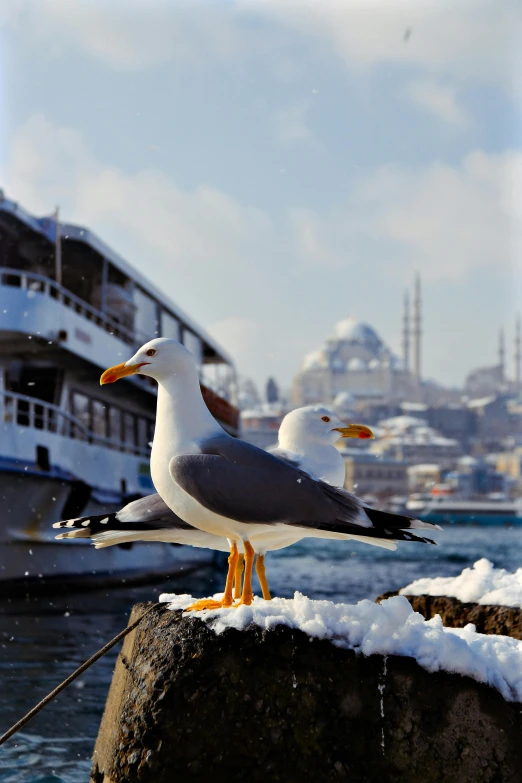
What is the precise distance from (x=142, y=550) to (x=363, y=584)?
24.5 feet

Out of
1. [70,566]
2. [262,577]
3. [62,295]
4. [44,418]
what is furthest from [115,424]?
[262,577]

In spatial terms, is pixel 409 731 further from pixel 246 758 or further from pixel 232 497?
pixel 232 497

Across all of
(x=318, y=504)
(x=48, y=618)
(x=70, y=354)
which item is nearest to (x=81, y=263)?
(x=70, y=354)

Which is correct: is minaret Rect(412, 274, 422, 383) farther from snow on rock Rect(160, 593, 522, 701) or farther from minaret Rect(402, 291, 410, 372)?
snow on rock Rect(160, 593, 522, 701)

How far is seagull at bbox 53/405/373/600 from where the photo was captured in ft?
12.4

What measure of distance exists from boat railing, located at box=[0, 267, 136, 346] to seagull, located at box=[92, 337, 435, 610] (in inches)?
378

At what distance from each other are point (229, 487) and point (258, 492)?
3.9 inches

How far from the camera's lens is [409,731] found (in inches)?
120

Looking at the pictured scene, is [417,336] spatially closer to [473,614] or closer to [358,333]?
[358,333]

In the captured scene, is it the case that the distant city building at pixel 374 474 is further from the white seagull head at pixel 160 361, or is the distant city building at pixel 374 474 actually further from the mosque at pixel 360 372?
the white seagull head at pixel 160 361

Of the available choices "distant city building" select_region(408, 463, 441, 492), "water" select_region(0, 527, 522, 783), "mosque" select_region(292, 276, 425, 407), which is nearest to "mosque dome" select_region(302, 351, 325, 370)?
"mosque" select_region(292, 276, 425, 407)

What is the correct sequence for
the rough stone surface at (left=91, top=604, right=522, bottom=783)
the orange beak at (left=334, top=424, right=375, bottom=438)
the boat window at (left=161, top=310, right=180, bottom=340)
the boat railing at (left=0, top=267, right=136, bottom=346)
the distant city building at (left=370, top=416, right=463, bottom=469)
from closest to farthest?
the rough stone surface at (left=91, top=604, right=522, bottom=783), the orange beak at (left=334, top=424, right=375, bottom=438), the boat railing at (left=0, top=267, right=136, bottom=346), the boat window at (left=161, top=310, right=180, bottom=340), the distant city building at (left=370, top=416, right=463, bottom=469)

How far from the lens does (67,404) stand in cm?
1469

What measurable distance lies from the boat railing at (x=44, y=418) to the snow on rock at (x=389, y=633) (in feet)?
31.4
